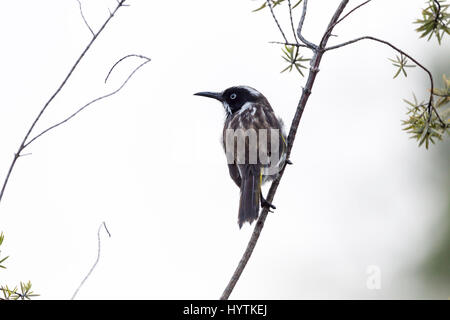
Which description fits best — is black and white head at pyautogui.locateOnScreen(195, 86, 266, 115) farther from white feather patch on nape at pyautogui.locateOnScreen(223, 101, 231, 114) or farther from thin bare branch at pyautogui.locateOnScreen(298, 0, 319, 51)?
thin bare branch at pyautogui.locateOnScreen(298, 0, 319, 51)

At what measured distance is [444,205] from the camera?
9.41 m

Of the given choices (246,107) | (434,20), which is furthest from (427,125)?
(246,107)

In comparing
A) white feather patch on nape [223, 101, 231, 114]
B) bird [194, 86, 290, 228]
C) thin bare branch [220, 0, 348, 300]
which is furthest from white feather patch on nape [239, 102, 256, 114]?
thin bare branch [220, 0, 348, 300]

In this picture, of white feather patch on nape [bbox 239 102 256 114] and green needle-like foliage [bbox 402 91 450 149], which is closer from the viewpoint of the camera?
green needle-like foliage [bbox 402 91 450 149]

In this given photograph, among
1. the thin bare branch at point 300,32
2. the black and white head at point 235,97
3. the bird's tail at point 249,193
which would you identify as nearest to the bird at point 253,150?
the bird's tail at point 249,193

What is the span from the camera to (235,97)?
6.17 m

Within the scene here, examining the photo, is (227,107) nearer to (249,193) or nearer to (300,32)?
(249,193)

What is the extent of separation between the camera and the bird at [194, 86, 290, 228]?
4870 millimetres

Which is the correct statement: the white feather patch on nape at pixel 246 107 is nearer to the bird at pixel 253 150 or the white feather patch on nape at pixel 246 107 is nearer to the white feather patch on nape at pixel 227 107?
the bird at pixel 253 150

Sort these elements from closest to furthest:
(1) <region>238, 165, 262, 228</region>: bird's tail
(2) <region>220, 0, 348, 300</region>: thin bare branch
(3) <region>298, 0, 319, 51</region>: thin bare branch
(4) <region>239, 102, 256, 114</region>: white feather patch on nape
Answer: (2) <region>220, 0, 348, 300</region>: thin bare branch < (3) <region>298, 0, 319, 51</region>: thin bare branch < (1) <region>238, 165, 262, 228</region>: bird's tail < (4) <region>239, 102, 256, 114</region>: white feather patch on nape

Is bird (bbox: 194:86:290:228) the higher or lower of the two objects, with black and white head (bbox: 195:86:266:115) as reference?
lower

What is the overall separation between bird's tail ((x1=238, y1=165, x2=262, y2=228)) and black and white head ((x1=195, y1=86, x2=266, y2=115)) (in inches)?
43.7

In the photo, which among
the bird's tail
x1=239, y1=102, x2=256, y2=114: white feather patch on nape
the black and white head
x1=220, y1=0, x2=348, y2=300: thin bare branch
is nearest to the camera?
x1=220, y1=0, x2=348, y2=300: thin bare branch
